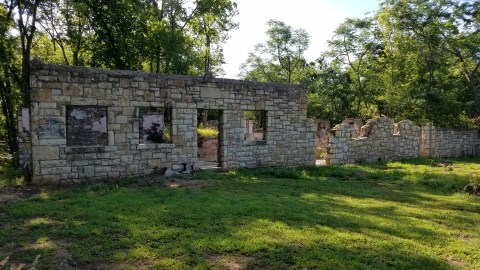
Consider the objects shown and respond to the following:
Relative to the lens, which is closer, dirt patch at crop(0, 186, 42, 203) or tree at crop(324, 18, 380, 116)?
dirt patch at crop(0, 186, 42, 203)

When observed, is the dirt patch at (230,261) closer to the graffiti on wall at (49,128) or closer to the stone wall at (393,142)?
the graffiti on wall at (49,128)

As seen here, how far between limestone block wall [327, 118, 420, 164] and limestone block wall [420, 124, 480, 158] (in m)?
0.73

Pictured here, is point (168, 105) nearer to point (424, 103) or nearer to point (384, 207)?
point (384, 207)

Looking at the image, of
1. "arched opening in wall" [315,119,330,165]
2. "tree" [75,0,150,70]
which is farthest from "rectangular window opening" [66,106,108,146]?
"arched opening in wall" [315,119,330,165]

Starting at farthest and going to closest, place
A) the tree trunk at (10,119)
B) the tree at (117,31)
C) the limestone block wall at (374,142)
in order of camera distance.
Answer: the limestone block wall at (374,142)
the tree at (117,31)
the tree trunk at (10,119)

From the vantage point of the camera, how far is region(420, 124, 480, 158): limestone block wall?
19.0 m

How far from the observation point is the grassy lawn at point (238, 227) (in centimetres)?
438

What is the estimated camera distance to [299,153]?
13852 millimetres

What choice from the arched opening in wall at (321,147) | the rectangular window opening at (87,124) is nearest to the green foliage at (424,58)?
the arched opening in wall at (321,147)

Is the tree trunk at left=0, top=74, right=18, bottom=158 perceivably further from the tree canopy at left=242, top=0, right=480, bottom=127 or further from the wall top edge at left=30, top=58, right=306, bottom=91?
the tree canopy at left=242, top=0, right=480, bottom=127

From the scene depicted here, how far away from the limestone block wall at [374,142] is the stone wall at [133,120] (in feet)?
7.97

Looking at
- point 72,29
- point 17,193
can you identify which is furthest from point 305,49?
point 17,193

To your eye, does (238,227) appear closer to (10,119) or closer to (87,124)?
(87,124)

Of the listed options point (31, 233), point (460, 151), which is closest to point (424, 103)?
point (460, 151)
